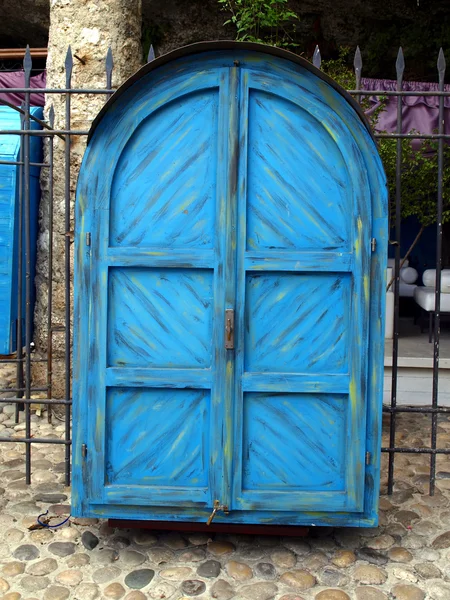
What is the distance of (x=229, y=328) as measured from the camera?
2.94m

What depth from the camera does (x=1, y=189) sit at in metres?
Result: 5.63

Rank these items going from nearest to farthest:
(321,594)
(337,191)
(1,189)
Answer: (321,594) → (337,191) → (1,189)

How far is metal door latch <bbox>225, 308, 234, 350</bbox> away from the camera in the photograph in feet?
9.64

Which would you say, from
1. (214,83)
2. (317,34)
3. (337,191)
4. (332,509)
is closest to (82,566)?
(332,509)

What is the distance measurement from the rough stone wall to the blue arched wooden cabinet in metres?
2.51

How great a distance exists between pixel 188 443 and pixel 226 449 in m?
0.19

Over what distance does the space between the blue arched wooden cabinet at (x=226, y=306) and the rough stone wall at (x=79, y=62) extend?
8.23ft

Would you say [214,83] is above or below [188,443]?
above

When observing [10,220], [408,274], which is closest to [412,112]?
[408,274]

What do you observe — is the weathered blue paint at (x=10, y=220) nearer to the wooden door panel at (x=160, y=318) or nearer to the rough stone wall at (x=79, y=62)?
the rough stone wall at (x=79, y=62)

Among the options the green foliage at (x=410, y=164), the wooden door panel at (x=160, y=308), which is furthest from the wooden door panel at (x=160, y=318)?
the green foliage at (x=410, y=164)

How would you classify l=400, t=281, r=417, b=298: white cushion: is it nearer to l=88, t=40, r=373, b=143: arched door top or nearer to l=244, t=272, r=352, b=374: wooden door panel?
l=244, t=272, r=352, b=374: wooden door panel

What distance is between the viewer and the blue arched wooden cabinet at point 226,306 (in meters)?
2.95

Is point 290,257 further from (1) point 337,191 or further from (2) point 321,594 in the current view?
(2) point 321,594
